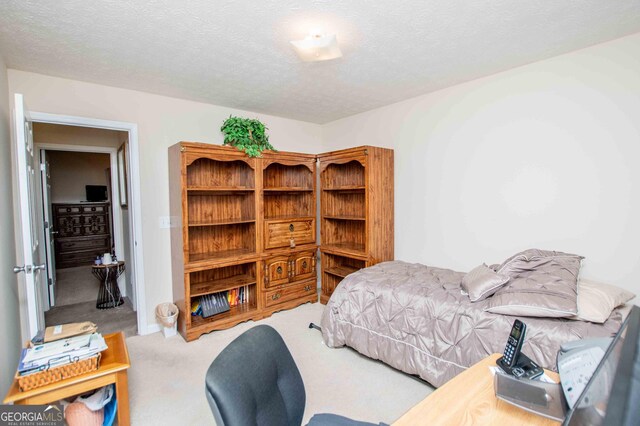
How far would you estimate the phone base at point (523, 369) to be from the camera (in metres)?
1.13

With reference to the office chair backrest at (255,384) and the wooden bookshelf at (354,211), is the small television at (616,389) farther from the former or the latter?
the wooden bookshelf at (354,211)

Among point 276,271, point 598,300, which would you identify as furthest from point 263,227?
point 598,300

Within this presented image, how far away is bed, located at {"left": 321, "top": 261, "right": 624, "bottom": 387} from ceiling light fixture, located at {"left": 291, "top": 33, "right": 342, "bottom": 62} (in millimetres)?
1852

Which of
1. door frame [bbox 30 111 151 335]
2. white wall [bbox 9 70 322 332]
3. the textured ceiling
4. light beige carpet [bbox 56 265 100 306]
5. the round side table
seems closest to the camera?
the textured ceiling

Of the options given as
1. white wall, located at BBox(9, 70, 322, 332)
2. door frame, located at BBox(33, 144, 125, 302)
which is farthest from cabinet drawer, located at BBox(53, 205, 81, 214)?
white wall, located at BBox(9, 70, 322, 332)

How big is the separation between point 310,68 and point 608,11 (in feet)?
6.38

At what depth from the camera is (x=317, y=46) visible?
1.92 m

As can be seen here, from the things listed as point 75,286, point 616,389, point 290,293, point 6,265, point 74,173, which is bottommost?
point 75,286

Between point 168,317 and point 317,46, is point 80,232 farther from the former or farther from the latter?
point 317,46

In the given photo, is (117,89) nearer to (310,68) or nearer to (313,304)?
(310,68)

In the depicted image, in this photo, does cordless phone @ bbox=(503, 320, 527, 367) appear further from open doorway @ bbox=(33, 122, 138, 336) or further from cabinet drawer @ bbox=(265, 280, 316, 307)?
open doorway @ bbox=(33, 122, 138, 336)

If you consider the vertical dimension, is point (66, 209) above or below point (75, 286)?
above

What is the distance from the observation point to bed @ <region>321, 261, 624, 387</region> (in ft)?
5.88

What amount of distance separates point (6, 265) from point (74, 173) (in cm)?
593
